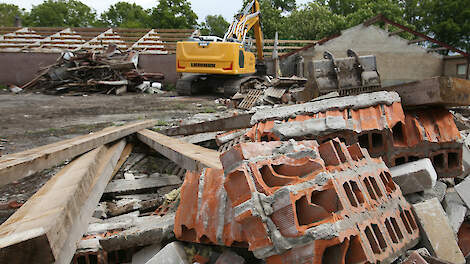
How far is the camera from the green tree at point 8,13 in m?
51.3

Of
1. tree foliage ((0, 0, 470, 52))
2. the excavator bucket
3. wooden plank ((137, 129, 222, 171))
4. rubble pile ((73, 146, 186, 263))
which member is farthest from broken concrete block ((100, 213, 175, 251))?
tree foliage ((0, 0, 470, 52))

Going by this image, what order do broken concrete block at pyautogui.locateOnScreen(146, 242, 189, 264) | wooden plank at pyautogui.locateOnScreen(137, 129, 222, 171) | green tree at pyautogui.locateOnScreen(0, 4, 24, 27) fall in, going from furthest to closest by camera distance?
green tree at pyautogui.locateOnScreen(0, 4, 24, 27) → wooden plank at pyautogui.locateOnScreen(137, 129, 222, 171) → broken concrete block at pyautogui.locateOnScreen(146, 242, 189, 264)

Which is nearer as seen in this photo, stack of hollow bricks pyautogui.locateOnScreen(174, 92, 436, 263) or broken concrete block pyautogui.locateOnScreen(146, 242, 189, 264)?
stack of hollow bricks pyautogui.locateOnScreen(174, 92, 436, 263)

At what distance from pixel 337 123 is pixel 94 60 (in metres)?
14.7

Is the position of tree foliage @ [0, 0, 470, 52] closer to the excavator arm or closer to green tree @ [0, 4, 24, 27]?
green tree @ [0, 4, 24, 27]

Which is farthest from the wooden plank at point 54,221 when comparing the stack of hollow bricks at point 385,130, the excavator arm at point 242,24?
the excavator arm at point 242,24

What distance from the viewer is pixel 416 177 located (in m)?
2.20

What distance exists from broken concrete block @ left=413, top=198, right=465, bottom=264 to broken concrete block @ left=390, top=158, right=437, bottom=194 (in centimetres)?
19

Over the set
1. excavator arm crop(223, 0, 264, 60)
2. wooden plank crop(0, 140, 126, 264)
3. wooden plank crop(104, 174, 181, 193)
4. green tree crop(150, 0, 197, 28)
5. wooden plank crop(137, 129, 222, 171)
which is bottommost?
wooden plank crop(104, 174, 181, 193)

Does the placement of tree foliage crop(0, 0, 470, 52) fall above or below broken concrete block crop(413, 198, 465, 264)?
above

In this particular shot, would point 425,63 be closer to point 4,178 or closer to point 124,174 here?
point 124,174

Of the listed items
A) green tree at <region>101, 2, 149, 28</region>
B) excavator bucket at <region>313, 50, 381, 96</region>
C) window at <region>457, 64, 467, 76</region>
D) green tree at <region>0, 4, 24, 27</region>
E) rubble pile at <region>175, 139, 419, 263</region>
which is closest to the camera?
rubble pile at <region>175, 139, 419, 263</region>

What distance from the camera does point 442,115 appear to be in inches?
105

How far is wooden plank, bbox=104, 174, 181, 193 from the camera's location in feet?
10.2
